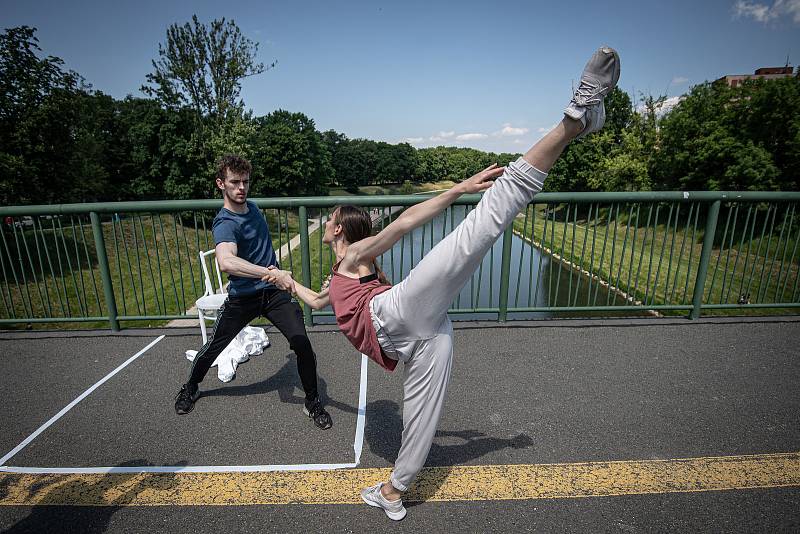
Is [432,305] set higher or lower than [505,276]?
higher

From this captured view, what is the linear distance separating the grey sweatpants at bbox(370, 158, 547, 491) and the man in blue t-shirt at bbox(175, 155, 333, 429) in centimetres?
120

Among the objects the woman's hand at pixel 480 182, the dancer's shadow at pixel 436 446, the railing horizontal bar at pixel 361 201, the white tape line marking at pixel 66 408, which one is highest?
the woman's hand at pixel 480 182

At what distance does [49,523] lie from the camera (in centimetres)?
228

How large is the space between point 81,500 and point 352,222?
7.34 ft

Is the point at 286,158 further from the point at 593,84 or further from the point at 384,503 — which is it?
the point at 593,84

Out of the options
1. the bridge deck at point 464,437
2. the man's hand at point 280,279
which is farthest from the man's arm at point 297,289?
the bridge deck at point 464,437

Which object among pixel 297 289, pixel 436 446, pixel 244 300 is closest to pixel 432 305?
pixel 297 289

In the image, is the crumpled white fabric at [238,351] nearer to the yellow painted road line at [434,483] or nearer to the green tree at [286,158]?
the yellow painted road line at [434,483]

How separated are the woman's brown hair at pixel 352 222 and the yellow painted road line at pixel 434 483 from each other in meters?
1.31

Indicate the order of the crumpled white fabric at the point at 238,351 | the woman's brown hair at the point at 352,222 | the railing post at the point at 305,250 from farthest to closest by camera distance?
the railing post at the point at 305,250 < the crumpled white fabric at the point at 238,351 < the woman's brown hair at the point at 352,222

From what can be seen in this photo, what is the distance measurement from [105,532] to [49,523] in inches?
13.8

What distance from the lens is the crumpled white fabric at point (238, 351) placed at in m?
3.95

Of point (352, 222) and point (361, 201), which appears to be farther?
point (361, 201)

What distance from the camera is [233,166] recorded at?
3.20m
